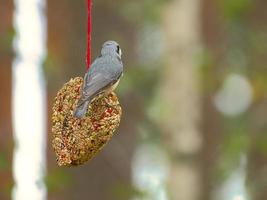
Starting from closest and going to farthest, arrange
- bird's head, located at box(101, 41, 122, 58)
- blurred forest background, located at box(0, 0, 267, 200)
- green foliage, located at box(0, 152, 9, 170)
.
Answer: bird's head, located at box(101, 41, 122, 58)
green foliage, located at box(0, 152, 9, 170)
blurred forest background, located at box(0, 0, 267, 200)

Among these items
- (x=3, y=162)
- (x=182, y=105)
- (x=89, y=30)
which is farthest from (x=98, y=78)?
(x=182, y=105)

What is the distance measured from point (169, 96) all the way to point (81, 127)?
422cm

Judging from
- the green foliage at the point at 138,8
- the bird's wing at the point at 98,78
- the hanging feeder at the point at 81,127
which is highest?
the green foliage at the point at 138,8

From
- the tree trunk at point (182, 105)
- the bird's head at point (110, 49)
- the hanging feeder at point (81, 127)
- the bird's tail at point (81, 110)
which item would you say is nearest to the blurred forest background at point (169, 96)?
the tree trunk at point (182, 105)

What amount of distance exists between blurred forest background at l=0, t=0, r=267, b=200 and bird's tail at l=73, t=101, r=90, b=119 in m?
3.16

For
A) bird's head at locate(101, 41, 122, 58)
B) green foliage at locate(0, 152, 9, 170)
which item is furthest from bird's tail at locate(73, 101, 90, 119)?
green foliage at locate(0, 152, 9, 170)

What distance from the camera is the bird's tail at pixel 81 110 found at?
11.8 ft

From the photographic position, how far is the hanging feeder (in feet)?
11.7

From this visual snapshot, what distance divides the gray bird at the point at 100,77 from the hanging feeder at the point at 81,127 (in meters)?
0.03

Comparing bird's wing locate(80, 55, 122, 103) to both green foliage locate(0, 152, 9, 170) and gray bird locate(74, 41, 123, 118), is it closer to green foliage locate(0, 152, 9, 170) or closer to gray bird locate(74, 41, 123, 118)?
gray bird locate(74, 41, 123, 118)

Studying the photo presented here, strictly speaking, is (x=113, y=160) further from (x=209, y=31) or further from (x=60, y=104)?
(x=60, y=104)

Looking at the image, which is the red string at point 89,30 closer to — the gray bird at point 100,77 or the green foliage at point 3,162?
the gray bird at point 100,77

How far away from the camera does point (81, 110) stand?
3.61m

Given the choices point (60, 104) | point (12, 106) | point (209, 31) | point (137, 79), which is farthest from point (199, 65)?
point (60, 104)
